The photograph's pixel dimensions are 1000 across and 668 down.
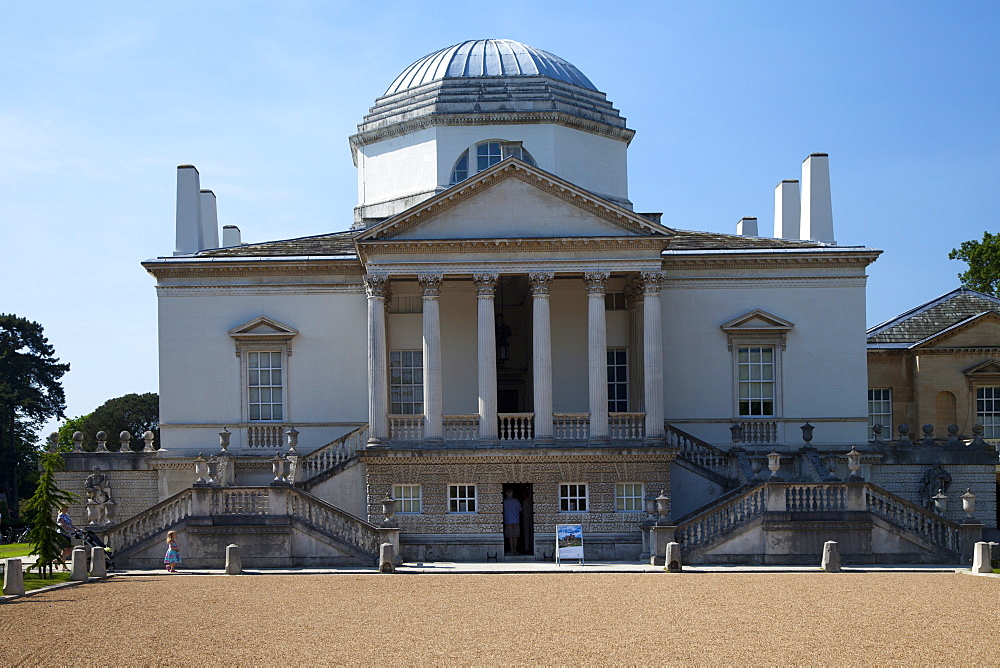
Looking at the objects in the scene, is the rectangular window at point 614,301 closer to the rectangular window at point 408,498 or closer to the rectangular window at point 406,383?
the rectangular window at point 406,383

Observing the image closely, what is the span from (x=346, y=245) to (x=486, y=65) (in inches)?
425

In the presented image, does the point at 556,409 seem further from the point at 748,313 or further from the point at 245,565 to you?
the point at 245,565

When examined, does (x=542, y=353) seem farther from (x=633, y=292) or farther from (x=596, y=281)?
(x=633, y=292)

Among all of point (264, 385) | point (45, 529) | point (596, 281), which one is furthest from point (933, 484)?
point (45, 529)

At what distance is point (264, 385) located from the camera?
1574 inches

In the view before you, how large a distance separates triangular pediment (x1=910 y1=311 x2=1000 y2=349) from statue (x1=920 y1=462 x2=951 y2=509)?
765cm

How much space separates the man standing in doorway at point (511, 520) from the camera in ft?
117

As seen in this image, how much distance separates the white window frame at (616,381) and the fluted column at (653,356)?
3.27 m

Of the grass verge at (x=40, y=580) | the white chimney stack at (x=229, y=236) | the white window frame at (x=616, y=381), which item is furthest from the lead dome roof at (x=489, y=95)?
the grass verge at (x=40, y=580)

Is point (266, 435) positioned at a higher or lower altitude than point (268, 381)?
lower

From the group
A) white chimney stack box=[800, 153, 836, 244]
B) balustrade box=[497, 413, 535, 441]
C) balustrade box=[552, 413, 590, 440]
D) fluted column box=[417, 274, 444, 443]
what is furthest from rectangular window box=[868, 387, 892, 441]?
fluted column box=[417, 274, 444, 443]

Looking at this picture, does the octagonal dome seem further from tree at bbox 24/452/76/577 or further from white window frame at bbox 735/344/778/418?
tree at bbox 24/452/76/577

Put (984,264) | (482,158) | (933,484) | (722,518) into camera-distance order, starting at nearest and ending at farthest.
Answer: (722,518) < (933,484) < (482,158) < (984,264)

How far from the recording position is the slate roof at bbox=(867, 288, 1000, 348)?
150 ft
